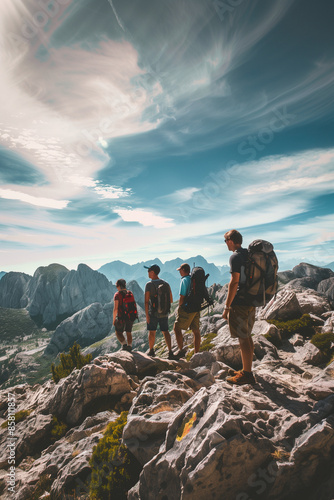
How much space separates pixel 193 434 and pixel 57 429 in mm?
7235

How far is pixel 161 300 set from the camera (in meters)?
10.9

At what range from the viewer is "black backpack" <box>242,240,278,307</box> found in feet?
20.6

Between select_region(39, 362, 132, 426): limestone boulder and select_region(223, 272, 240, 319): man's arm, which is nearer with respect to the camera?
select_region(223, 272, 240, 319): man's arm

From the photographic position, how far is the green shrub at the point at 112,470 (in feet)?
15.8

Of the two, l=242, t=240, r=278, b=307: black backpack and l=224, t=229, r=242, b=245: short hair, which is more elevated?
l=224, t=229, r=242, b=245: short hair

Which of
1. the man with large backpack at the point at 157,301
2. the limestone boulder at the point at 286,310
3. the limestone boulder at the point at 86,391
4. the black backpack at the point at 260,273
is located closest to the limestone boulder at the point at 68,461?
the limestone boulder at the point at 86,391

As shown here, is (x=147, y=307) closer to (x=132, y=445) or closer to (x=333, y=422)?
(x=132, y=445)

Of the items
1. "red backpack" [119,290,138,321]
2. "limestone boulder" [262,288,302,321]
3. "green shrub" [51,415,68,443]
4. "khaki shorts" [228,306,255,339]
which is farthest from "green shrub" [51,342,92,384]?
"limestone boulder" [262,288,302,321]

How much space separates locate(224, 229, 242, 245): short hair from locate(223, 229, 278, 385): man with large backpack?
264 millimetres

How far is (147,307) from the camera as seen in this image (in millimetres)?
11203

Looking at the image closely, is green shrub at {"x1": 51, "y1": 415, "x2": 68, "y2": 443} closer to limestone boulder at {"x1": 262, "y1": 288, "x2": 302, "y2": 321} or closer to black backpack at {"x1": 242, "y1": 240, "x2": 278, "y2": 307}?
black backpack at {"x1": 242, "y1": 240, "x2": 278, "y2": 307}

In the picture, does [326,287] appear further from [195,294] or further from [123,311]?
[123,311]

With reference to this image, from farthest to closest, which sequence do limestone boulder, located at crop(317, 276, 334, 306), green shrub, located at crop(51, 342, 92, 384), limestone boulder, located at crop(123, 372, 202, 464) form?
limestone boulder, located at crop(317, 276, 334, 306) < green shrub, located at crop(51, 342, 92, 384) < limestone boulder, located at crop(123, 372, 202, 464)

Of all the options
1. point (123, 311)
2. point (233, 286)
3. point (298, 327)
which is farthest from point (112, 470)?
point (298, 327)
